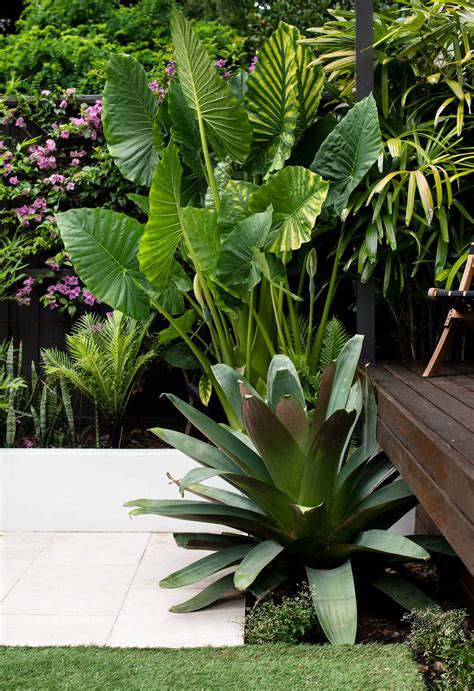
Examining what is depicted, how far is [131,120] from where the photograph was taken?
13.9 feet

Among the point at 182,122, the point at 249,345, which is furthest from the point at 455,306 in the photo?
the point at 182,122

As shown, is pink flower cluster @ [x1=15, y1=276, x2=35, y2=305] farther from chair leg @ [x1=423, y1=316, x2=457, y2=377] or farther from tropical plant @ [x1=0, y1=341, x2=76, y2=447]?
chair leg @ [x1=423, y1=316, x2=457, y2=377]

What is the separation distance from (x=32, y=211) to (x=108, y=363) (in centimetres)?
102

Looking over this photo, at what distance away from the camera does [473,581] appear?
9.52ft

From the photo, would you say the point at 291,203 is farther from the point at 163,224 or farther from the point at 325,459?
the point at 325,459

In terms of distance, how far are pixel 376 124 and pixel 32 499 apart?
2412mm

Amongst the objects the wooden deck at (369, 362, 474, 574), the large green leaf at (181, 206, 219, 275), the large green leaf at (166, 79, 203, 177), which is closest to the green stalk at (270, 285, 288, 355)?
the large green leaf at (181, 206, 219, 275)

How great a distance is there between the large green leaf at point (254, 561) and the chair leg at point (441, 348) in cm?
110

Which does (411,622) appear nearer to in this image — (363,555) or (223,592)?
(363,555)

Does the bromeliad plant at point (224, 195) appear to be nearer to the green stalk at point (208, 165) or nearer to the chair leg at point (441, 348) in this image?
the green stalk at point (208, 165)

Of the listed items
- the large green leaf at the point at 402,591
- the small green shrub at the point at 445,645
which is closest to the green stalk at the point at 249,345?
the large green leaf at the point at 402,591

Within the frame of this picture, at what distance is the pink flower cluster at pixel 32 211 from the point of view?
4.58m

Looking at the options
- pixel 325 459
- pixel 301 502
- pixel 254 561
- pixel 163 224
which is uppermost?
pixel 163 224

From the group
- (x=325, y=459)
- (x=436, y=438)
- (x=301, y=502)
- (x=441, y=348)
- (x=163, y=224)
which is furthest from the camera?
(x=163, y=224)
